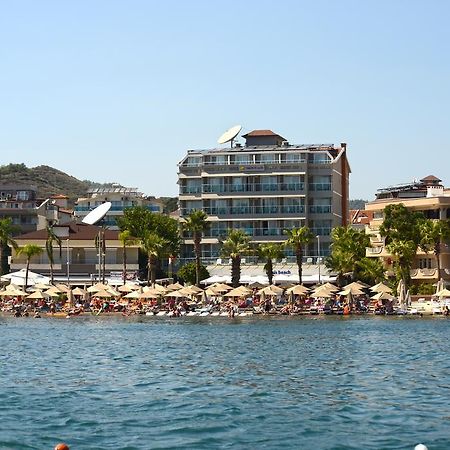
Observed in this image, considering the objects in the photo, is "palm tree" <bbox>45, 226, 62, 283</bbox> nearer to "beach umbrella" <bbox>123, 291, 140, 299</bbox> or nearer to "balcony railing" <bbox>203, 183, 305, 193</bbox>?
"beach umbrella" <bbox>123, 291, 140, 299</bbox>

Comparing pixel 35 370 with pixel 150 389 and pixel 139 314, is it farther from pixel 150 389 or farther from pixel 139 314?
pixel 139 314

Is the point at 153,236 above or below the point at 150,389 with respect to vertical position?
above

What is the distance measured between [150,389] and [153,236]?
76905 millimetres

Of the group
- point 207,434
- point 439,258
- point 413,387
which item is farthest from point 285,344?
point 439,258

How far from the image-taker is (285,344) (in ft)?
228

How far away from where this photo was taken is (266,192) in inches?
5295

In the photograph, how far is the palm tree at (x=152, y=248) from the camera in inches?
4739

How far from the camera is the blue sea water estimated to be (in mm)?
33094

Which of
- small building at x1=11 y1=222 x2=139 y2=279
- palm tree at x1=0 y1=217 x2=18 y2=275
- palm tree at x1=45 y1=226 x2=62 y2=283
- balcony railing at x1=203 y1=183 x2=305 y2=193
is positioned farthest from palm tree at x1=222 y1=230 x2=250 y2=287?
palm tree at x1=0 y1=217 x2=18 y2=275

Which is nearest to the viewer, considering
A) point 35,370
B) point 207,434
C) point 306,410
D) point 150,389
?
point 207,434

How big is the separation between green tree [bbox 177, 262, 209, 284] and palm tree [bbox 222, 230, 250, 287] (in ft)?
21.7

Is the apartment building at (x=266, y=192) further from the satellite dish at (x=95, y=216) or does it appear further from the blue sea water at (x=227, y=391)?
the blue sea water at (x=227, y=391)

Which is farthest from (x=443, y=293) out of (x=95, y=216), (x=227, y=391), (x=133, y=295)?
(x=227, y=391)

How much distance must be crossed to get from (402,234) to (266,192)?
93.5 feet
